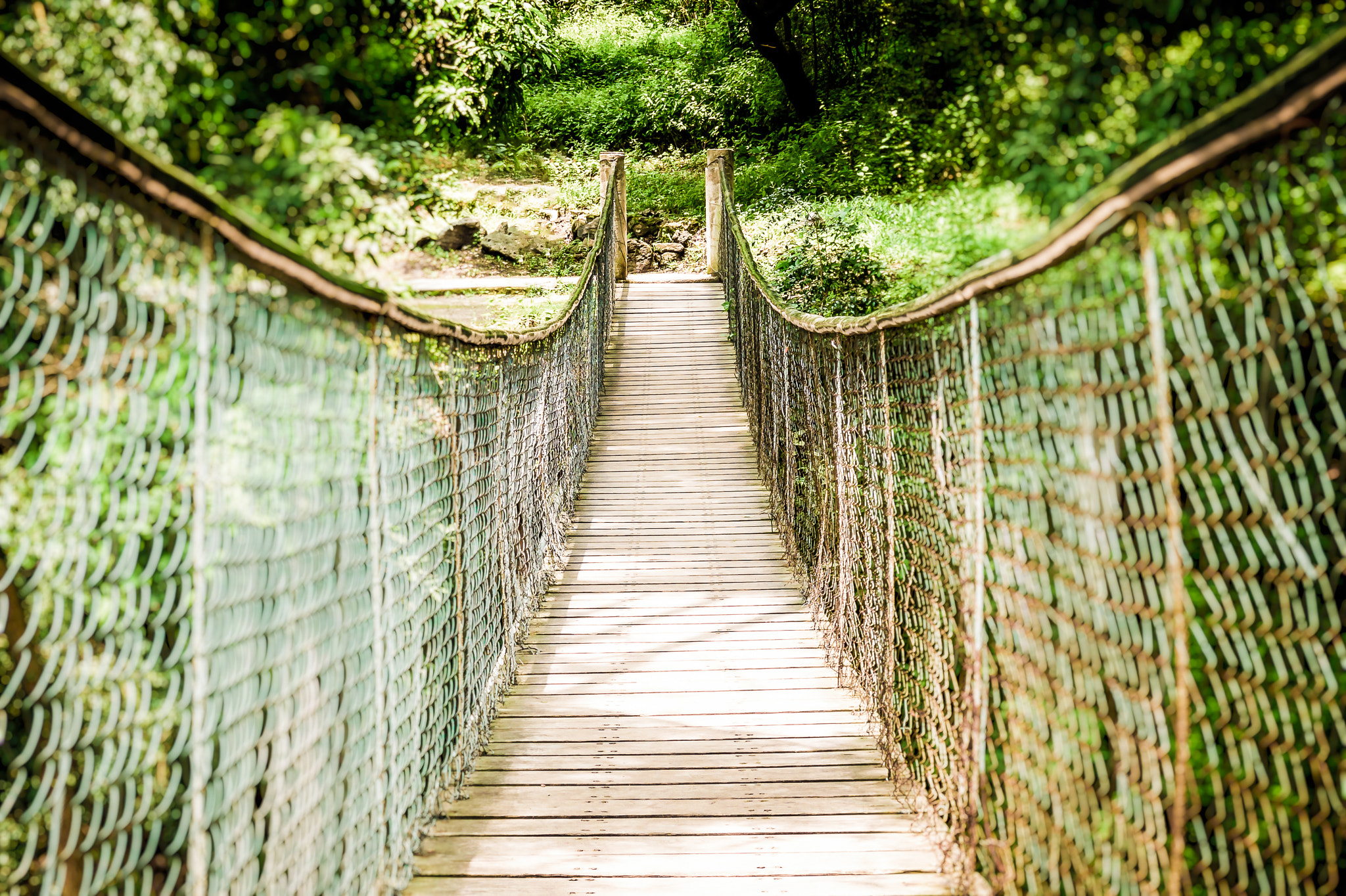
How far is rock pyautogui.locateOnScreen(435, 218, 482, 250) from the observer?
1734mm

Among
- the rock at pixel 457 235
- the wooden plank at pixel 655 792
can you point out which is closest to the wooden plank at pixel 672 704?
the wooden plank at pixel 655 792

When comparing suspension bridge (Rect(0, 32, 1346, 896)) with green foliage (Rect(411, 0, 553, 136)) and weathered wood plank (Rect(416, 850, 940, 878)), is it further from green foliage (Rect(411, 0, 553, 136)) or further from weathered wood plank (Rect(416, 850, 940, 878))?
green foliage (Rect(411, 0, 553, 136))

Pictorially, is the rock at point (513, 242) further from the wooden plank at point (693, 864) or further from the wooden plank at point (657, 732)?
the wooden plank at point (693, 864)

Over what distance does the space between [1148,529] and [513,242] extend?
9282 mm

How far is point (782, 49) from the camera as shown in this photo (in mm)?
9969

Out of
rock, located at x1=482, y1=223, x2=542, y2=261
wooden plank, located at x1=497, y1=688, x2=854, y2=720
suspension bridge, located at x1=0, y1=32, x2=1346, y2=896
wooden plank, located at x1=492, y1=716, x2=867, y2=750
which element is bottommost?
wooden plank, located at x1=492, y1=716, x2=867, y2=750

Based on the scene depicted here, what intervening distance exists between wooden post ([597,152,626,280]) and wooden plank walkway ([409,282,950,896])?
15.3 feet

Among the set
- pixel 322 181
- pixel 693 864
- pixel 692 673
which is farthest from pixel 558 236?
pixel 322 181

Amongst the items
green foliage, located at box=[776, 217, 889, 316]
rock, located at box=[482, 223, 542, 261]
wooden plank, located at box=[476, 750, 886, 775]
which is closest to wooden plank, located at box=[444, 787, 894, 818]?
wooden plank, located at box=[476, 750, 886, 775]

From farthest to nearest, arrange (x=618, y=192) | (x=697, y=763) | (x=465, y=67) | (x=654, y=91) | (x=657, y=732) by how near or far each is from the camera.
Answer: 1. (x=654, y=91)
2. (x=618, y=192)
3. (x=657, y=732)
4. (x=697, y=763)
5. (x=465, y=67)

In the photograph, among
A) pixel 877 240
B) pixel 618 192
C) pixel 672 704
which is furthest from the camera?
pixel 618 192

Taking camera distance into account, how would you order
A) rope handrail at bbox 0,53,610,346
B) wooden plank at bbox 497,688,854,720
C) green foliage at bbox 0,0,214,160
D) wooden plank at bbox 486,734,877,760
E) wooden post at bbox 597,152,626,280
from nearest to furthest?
rope handrail at bbox 0,53,610,346 < green foliage at bbox 0,0,214,160 < wooden plank at bbox 486,734,877,760 < wooden plank at bbox 497,688,854,720 < wooden post at bbox 597,152,626,280

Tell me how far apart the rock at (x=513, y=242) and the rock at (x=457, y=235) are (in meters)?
6.77

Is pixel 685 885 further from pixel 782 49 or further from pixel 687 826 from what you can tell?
pixel 782 49
